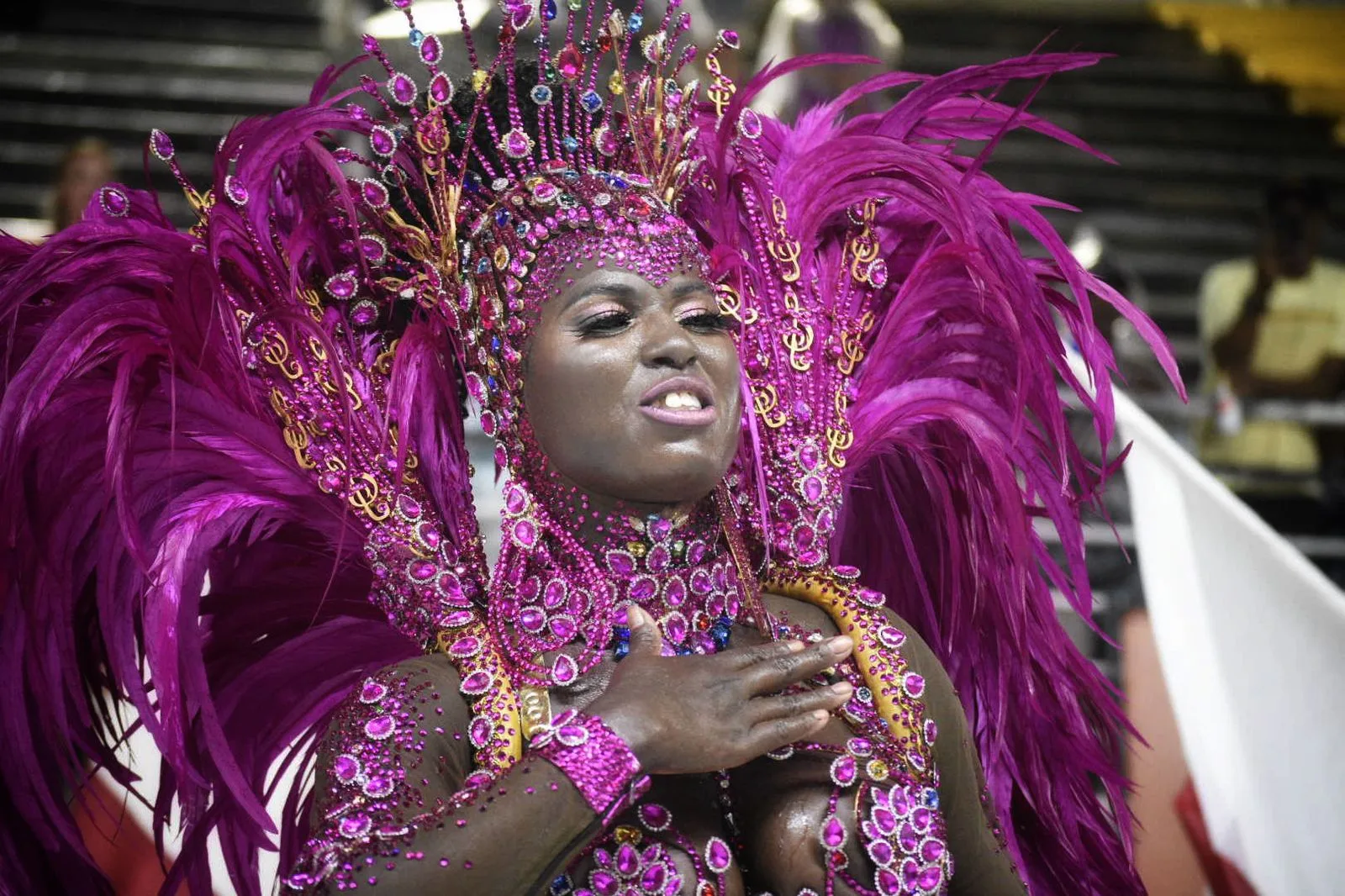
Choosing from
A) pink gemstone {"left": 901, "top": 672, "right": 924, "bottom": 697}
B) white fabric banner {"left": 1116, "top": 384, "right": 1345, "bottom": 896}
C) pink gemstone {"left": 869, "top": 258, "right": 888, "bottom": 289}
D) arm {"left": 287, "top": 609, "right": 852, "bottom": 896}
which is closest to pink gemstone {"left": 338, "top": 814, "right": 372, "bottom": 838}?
arm {"left": 287, "top": 609, "right": 852, "bottom": 896}

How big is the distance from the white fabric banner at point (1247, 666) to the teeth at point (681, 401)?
4.77ft

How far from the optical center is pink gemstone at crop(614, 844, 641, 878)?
1757 mm

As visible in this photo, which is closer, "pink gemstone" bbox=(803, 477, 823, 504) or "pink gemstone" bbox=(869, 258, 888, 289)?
"pink gemstone" bbox=(803, 477, 823, 504)

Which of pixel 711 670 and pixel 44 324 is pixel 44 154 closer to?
pixel 44 324

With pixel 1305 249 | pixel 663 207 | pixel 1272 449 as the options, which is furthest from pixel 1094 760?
pixel 1305 249

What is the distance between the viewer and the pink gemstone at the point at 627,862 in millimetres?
1757

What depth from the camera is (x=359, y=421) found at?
2.02m

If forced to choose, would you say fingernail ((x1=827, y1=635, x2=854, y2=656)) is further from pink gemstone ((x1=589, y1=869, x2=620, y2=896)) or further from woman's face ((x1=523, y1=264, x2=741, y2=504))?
pink gemstone ((x1=589, y1=869, x2=620, y2=896))

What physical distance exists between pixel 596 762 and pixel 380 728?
257 mm

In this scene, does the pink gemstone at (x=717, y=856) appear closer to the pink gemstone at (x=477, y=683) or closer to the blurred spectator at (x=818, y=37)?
the pink gemstone at (x=477, y=683)

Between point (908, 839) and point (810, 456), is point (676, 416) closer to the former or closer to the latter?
point (810, 456)

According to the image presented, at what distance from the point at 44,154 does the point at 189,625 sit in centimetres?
601

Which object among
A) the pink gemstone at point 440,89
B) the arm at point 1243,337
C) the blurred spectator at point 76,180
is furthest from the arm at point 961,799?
the arm at point 1243,337

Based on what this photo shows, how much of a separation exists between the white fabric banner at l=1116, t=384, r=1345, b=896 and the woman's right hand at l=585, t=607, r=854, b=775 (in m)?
1.34
